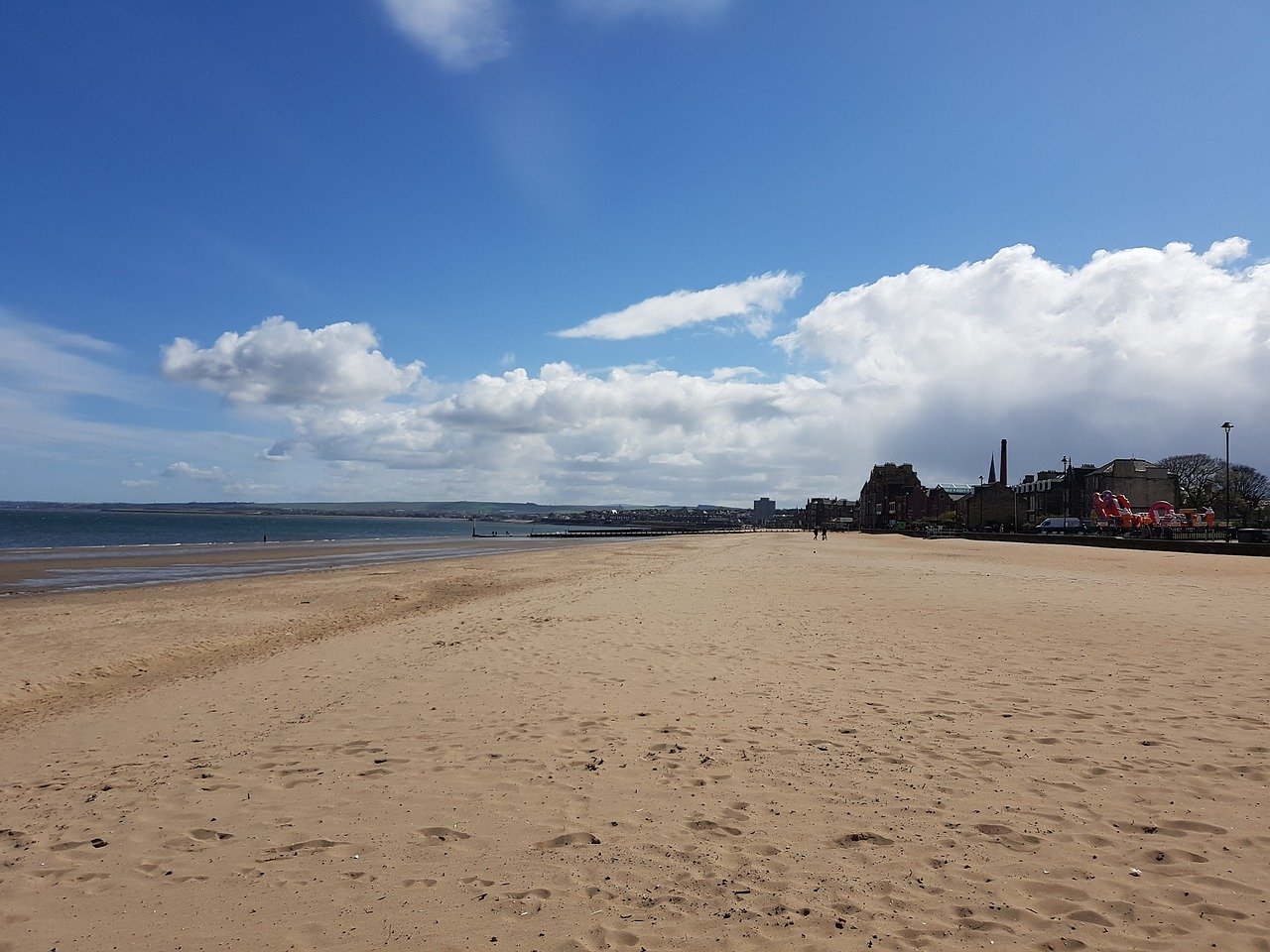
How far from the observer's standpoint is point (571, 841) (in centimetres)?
507

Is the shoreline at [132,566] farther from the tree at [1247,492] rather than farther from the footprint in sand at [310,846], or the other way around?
A: the tree at [1247,492]

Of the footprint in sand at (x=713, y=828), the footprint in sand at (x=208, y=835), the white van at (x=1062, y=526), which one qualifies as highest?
the white van at (x=1062, y=526)

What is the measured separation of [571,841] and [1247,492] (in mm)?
112453

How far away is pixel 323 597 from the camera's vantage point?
23.2 m

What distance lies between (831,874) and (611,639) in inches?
323

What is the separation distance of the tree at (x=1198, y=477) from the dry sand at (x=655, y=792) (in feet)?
313

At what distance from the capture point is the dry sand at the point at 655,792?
4.12 metres

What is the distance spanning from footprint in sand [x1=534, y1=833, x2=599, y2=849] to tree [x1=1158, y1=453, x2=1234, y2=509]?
105 meters

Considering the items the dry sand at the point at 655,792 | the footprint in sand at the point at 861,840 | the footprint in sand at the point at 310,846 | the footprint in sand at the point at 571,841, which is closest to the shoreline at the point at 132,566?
the dry sand at the point at 655,792

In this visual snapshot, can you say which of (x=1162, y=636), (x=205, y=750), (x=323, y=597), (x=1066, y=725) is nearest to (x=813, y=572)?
(x=1162, y=636)

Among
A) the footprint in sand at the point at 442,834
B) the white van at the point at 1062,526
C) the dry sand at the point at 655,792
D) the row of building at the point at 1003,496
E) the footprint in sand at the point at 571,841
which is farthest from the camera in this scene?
the row of building at the point at 1003,496

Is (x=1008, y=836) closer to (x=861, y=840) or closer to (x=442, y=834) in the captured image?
(x=861, y=840)

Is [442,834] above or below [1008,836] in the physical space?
below

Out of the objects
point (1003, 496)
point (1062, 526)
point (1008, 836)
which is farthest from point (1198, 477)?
point (1008, 836)
